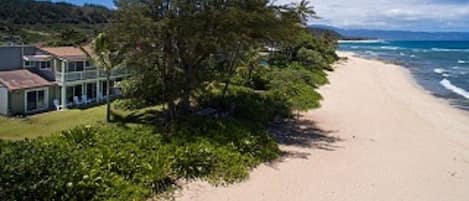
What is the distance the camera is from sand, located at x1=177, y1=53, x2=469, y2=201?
10945 mm

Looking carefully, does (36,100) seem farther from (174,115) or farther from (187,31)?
(187,31)

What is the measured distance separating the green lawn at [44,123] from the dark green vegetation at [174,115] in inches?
66.5

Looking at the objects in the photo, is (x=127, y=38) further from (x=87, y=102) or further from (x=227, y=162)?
(x=87, y=102)

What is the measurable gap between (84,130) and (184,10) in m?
5.04

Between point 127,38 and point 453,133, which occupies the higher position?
point 127,38

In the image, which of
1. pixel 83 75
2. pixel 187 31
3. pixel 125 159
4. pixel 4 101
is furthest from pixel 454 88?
pixel 125 159

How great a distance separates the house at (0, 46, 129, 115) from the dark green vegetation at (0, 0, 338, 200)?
351 inches

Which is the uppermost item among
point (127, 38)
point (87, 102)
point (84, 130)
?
point (127, 38)

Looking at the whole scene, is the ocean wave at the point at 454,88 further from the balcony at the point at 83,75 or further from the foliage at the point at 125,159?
the foliage at the point at 125,159

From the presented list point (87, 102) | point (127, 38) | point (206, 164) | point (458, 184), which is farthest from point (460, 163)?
point (87, 102)

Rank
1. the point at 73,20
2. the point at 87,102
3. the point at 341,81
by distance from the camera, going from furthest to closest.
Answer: the point at 73,20, the point at 341,81, the point at 87,102

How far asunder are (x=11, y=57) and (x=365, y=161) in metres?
22.3

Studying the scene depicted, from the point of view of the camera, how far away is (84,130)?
11961 mm

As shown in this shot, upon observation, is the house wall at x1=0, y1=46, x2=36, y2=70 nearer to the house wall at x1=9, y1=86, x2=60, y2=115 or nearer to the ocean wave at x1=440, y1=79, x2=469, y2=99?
the house wall at x1=9, y1=86, x2=60, y2=115
